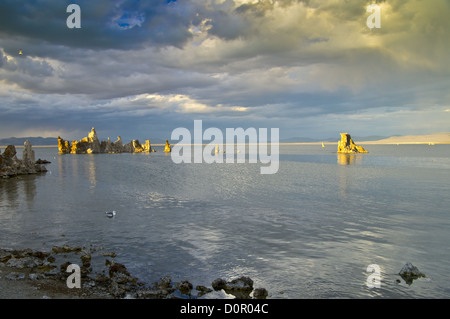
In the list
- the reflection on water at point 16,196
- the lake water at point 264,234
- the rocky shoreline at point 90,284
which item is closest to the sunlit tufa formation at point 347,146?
the lake water at point 264,234

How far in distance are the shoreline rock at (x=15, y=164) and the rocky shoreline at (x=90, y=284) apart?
57935 mm

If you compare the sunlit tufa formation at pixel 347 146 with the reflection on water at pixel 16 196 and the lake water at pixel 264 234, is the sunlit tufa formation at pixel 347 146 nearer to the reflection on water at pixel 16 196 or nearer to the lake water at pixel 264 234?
the lake water at pixel 264 234

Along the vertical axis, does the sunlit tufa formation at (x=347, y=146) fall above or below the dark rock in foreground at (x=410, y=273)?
above

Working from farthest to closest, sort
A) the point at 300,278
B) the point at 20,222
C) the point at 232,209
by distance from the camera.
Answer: the point at 232,209
the point at 20,222
the point at 300,278

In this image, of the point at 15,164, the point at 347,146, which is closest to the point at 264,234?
the point at 15,164

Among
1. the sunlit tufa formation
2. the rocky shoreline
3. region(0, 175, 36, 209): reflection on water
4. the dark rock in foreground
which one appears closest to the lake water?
region(0, 175, 36, 209): reflection on water

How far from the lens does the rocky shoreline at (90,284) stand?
12.8 m

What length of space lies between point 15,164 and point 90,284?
68338 mm

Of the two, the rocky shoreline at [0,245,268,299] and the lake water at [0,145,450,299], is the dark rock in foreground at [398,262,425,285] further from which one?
the rocky shoreline at [0,245,268,299]

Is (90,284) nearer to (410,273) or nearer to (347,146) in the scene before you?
(410,273)
